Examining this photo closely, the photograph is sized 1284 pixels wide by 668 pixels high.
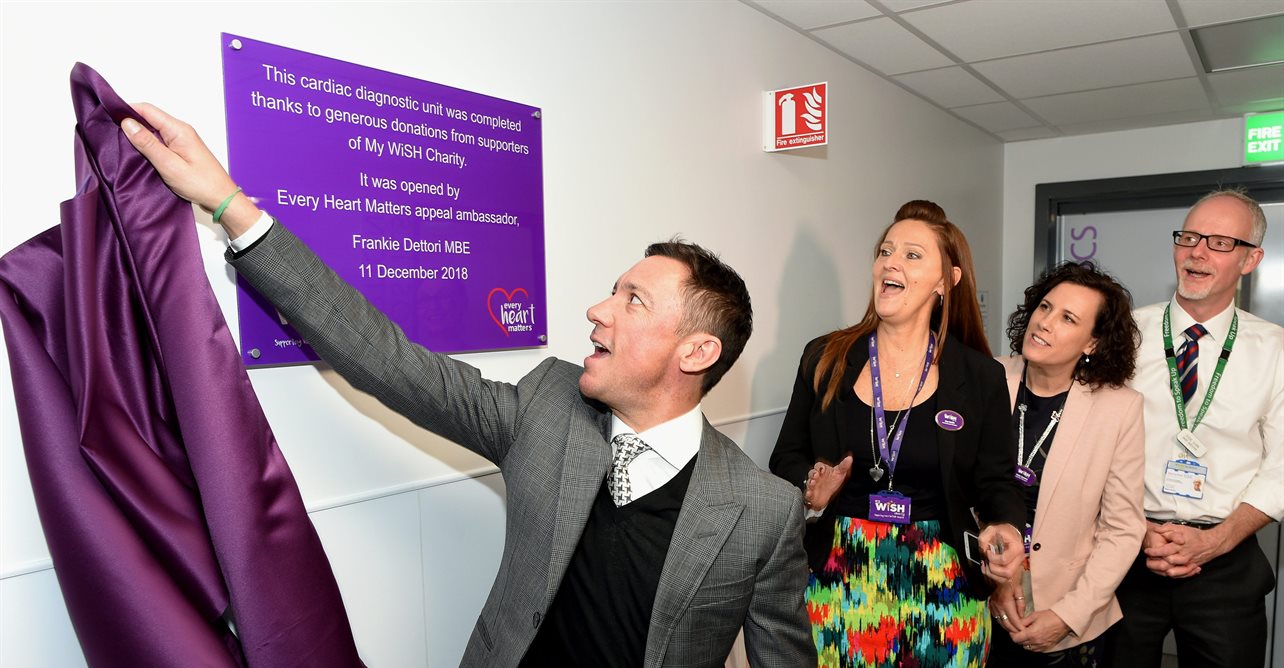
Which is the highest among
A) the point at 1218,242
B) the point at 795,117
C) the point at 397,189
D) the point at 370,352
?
the point at 795,117

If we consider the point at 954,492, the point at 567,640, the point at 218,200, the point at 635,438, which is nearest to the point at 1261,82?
the point at 954,492

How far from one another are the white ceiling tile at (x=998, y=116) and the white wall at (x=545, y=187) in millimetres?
1085

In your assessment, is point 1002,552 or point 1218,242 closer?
point 1002,552

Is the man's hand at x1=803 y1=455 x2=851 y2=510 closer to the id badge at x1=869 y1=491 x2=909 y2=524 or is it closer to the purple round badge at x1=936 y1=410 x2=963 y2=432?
the id badge at x1=869 y1=491 x2=909 y2=524

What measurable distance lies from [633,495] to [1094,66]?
11.2 feet

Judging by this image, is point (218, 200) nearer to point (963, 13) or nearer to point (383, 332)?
point (383, 332)

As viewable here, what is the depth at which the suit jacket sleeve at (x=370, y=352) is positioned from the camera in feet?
3.84

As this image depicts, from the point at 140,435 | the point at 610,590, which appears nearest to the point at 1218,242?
the point at 610,590

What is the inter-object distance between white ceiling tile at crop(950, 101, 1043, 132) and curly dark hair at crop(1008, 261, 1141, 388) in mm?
2242

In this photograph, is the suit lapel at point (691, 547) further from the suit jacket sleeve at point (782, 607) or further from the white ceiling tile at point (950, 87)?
the white ceiling tile at point (950, 87)

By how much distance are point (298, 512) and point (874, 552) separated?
133 centimetres

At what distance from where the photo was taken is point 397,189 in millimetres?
1727

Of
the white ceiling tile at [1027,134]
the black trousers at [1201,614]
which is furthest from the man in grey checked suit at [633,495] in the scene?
the white ceiling tile at [1027,134]

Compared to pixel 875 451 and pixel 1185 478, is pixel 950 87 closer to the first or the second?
pixel 1185 478
